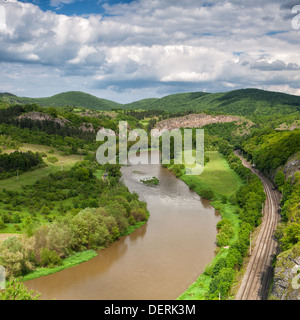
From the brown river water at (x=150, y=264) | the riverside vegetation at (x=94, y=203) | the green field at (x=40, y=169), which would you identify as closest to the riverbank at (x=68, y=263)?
the riverside vegetation at (x=94, y=203)

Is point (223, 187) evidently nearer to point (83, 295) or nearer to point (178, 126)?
point (83, 295)

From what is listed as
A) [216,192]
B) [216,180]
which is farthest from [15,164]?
[216,180]

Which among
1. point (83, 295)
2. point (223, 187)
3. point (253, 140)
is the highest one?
point (253, 140)

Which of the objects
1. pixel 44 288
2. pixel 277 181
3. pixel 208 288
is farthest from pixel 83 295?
pixel 277 181

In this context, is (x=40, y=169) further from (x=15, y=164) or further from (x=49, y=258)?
(x=49, y=258)

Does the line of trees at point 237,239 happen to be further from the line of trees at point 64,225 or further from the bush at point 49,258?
the bush at point 49,258

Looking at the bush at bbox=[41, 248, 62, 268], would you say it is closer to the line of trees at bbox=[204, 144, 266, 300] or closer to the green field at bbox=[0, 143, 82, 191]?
the line of trees at bbox=[204, 144, 266, 300]
